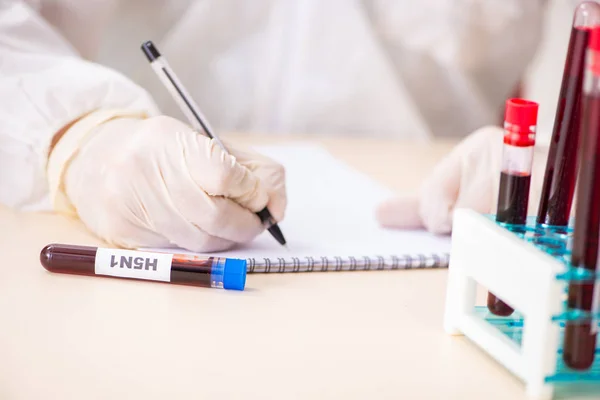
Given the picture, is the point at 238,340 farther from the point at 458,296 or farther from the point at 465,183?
the point at 465,183

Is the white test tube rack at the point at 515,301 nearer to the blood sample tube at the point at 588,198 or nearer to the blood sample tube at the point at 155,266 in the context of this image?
the blood sample tube at the point at 588,198

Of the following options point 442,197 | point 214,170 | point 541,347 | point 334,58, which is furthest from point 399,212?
point 334,58

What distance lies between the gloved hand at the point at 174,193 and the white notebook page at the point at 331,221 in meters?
0.04

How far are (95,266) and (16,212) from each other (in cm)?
23

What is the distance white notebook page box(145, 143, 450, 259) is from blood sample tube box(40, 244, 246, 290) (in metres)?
0.07

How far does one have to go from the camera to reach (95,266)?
62 cm

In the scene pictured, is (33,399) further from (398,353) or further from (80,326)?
(398,353)

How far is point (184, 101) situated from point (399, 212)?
24 centimetres

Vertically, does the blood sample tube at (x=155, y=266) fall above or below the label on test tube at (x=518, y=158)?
below

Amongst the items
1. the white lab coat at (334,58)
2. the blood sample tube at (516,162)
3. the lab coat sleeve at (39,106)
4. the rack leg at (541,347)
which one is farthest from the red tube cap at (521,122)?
the white lab coat at (334,58)

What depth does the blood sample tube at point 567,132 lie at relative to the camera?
1.58ft

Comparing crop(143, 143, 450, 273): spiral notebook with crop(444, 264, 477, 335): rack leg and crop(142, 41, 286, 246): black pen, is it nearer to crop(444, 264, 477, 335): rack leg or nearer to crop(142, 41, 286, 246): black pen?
crop(142, 41, 286, 246): black pen

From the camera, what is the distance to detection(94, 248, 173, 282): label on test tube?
0.61 metres

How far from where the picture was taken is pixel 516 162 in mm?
511
